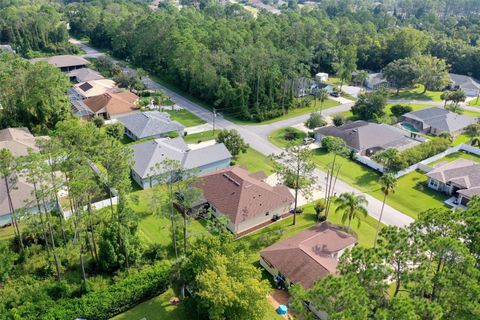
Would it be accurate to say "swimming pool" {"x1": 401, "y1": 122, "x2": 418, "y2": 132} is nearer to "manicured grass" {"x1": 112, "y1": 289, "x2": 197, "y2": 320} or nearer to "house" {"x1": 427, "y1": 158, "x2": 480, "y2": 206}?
"house" {"x1": 427, "y1": 158, "x2": 480, "y2": 206}

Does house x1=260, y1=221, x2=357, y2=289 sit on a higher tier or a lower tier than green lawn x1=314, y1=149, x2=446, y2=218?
higher

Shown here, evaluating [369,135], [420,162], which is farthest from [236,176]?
[420,162]

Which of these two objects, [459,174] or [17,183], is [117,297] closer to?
[17,183]

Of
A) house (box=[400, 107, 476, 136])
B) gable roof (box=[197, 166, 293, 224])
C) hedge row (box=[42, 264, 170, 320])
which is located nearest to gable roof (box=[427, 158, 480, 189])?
house (box=[400, 107, 476, 136])

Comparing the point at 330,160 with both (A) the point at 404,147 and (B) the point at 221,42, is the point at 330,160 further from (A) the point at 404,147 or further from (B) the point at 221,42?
(B) the point at 221,42

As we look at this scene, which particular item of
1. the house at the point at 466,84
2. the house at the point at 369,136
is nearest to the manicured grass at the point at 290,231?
the house at the point at 369,136

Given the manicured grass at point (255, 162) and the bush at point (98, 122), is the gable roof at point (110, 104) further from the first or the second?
the manicured grass at point (255, 162)

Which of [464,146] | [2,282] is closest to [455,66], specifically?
[464,146]
